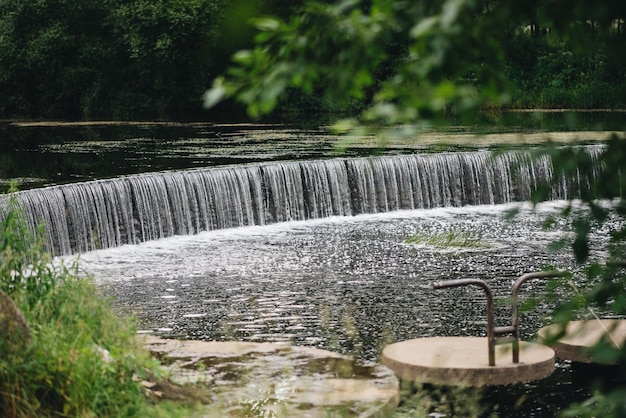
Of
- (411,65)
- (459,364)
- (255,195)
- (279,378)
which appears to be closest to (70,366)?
(279,378)

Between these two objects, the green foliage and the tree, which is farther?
the green foliage

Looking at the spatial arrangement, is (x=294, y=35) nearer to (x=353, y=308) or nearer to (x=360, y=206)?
(x=353, y=308)

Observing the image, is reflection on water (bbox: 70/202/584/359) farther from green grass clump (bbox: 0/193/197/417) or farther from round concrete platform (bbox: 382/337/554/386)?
green grass clump (bbox: 0/193/197/417)

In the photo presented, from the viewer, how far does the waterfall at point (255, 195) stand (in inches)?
659

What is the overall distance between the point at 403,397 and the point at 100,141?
811 inches

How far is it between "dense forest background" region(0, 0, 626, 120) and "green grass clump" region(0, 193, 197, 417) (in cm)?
2836

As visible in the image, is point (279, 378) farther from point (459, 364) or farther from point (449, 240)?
point (449, 240)

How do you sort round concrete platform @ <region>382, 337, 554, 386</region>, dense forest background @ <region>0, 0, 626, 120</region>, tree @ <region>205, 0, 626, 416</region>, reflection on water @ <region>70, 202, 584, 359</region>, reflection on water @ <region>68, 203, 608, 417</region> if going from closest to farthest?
tree @ <region>205, 0, 626, 416</region> < round concrete platform @ <region>382, 337, 554, 386</region> < reflection on water @ <region>68, 203, 608, 417</region> < reflection on water @ <region>70, 202, 584, 359</region> < dense forest background @ <region>0, 0, 626, 120</region>

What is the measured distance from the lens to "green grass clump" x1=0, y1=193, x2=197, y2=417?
566cm

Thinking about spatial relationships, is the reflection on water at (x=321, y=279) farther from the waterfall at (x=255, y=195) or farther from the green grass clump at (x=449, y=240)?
the waterfall at (x=255, y=195)

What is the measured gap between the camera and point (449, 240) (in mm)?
16297

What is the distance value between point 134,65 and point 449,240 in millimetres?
29625

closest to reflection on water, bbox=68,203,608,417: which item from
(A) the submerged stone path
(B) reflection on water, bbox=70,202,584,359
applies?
(B) reflection on water, bbox=70,202,584,359

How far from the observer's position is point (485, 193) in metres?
21.8
